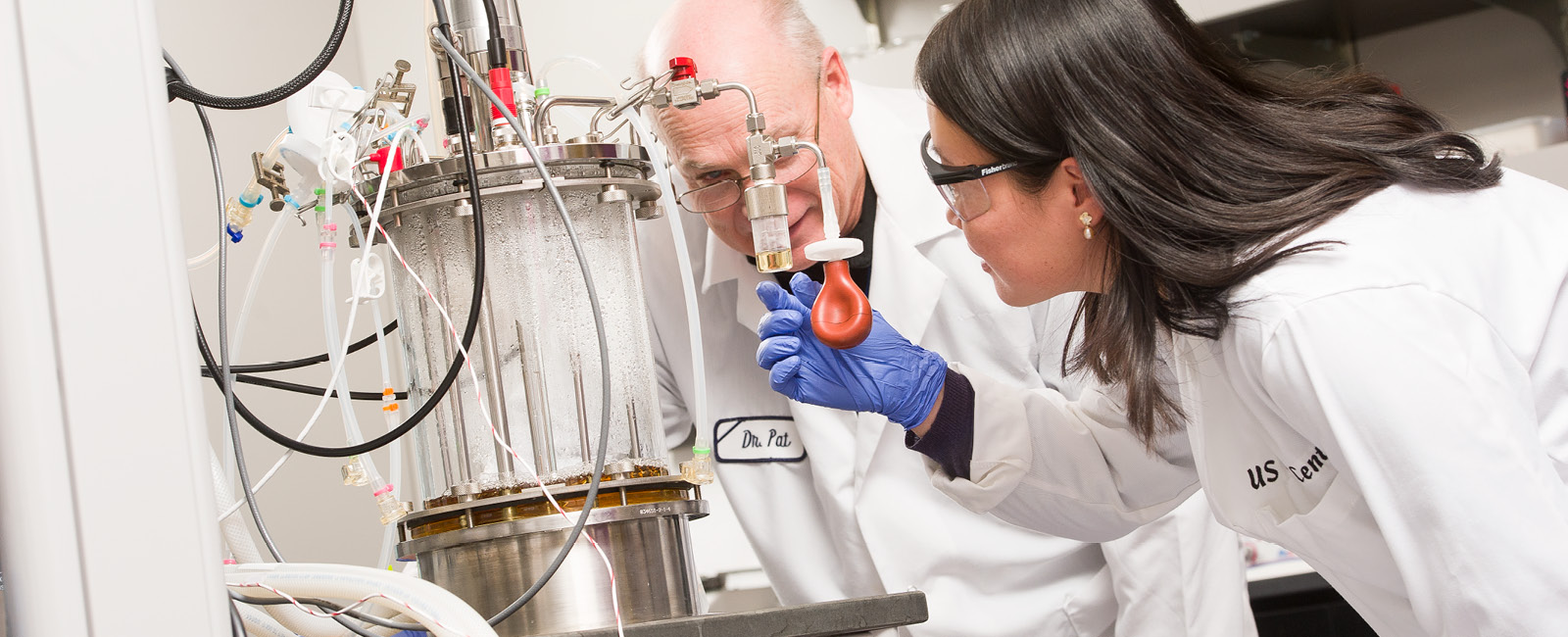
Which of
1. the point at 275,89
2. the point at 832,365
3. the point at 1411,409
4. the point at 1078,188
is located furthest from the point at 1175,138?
the point at 275,89

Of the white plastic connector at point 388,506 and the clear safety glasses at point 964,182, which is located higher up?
the clear safety glasses at point 964,182

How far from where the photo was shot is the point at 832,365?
4.18 feet

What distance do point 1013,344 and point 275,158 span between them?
1.06 meters

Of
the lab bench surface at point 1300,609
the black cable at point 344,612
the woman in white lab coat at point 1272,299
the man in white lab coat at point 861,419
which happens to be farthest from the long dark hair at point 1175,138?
the lab bench surface at point 1300,609

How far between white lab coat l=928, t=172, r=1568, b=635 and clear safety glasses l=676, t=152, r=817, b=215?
64 centimetres

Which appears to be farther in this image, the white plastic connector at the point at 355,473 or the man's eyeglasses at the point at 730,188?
the man's eyeglasses at the point at 730,188

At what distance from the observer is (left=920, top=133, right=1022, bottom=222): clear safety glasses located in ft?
3.73

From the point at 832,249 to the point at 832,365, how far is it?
8.4 inches

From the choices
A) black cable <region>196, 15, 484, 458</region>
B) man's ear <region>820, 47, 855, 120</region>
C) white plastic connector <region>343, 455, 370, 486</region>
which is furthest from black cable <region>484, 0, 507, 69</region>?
man's ear <region>820, 47, 855, 120</region>

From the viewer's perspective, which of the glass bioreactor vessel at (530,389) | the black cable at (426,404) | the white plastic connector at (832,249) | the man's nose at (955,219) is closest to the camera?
the black cable at (426,404)

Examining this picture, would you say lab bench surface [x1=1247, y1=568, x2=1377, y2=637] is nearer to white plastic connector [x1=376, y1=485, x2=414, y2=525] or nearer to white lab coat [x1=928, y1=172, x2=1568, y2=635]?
white lab coat [x1=928, y1=172, x2=1568, y2=635]

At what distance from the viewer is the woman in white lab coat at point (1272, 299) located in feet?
2.76

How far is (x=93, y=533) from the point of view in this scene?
485 millimetres

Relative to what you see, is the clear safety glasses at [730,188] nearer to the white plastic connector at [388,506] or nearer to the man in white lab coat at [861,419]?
the man in white lab coat at [861,419]
